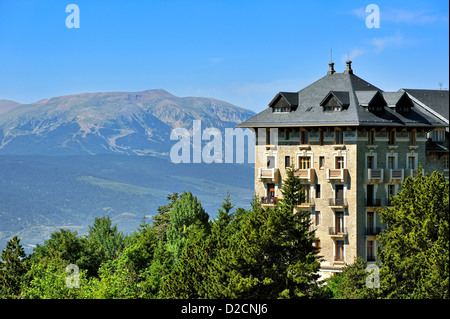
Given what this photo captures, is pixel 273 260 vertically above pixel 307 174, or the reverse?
pixel 307 174

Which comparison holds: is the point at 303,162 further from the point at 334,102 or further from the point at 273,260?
the point at 273,260

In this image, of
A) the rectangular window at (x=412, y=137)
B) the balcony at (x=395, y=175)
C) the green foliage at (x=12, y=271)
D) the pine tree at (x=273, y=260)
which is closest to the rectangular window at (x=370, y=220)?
the balcony at (x=395, y=175)

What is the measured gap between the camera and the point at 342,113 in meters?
88.2

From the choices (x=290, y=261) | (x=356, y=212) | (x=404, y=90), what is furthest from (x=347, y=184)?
(x=290, y=261)

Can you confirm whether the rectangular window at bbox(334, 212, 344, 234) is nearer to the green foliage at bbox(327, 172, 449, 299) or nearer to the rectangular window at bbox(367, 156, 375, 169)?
the rectangular window at bbox(367, 156, 375, 169)

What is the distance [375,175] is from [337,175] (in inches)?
160

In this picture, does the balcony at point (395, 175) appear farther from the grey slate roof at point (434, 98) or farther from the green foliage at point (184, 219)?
the green foliage at point (184, 219)

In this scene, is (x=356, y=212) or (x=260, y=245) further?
(x=356, y=212)

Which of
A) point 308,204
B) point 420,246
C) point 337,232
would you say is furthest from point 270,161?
point 420,246

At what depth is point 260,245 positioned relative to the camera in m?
58.2

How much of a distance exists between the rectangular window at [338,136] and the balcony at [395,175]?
19.9 feet
